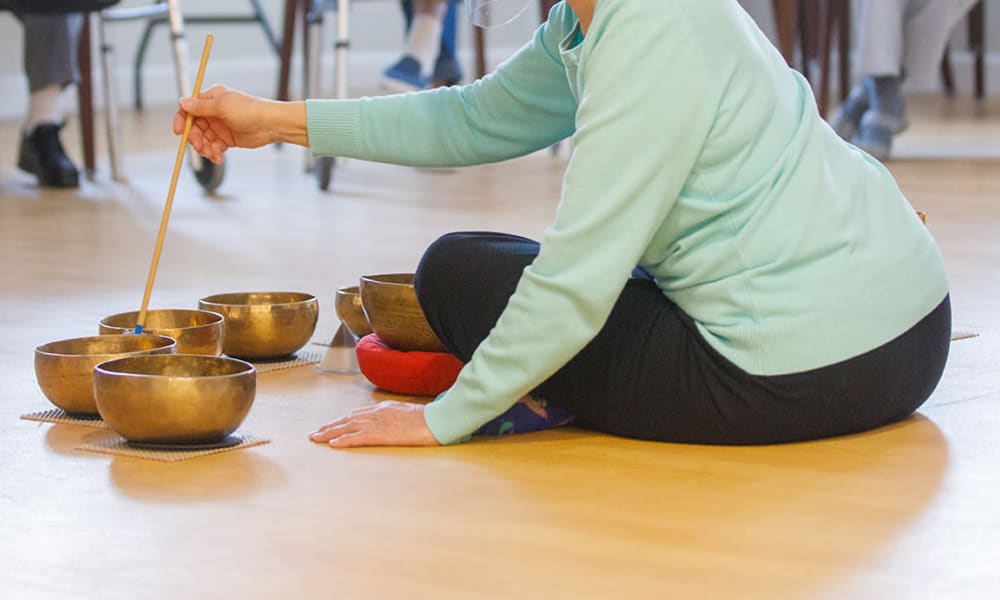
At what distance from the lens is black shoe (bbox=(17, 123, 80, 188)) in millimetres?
3762

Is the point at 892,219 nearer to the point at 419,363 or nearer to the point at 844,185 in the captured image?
the point at 844,185

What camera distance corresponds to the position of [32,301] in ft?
7.11

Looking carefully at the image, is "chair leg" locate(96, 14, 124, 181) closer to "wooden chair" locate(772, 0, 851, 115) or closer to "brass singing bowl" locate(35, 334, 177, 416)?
"wooden chair" locate(772, 0, 851, 115)

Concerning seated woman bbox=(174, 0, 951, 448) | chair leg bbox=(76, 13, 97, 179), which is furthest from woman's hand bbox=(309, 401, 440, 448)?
chair leg bbox=(76, 13, 97, 179)

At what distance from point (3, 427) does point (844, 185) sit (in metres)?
0.84

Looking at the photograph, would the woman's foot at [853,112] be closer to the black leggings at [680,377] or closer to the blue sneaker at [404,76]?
the blue sneaker at [404,76]

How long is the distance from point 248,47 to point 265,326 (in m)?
5.49

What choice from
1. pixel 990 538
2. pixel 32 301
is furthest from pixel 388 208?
pixel 990 538

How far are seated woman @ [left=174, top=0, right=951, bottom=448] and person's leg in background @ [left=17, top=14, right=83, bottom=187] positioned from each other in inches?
98.7

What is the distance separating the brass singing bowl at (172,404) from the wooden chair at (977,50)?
236 inches

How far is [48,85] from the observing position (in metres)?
3.72

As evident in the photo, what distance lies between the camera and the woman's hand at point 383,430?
135 cm

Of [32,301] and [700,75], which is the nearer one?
[700,75]

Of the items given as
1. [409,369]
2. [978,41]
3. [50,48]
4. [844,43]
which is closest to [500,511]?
[409,369]
